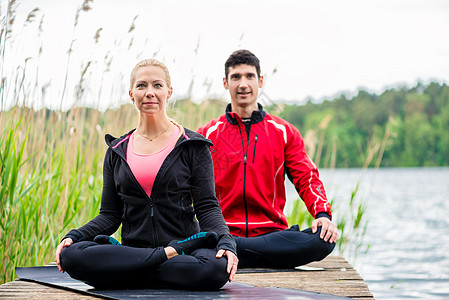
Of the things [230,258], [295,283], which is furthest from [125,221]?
[295,283]

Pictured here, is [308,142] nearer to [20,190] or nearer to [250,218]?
[250,218]

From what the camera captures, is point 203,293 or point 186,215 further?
point 186,215

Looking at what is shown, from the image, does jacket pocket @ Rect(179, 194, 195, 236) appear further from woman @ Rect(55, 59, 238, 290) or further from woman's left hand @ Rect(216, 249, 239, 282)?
woman's left hand @ Rect(216, 249, 239, 282)

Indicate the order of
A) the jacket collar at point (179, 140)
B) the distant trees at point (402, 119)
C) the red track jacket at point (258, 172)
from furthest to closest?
the distant trees at point (402, 119)
the red track jacket at point (258, 172)
the jacket collar at point (179, 140)

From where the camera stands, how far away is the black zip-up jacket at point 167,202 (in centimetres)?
257

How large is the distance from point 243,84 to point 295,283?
47.9 inches

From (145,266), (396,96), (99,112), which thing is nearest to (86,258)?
(145,266)

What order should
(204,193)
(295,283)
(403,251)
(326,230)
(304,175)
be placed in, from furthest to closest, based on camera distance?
(403,251)
(304,175)
(326,230)
(295,283)
(204,193)

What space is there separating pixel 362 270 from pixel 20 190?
13.3 feet

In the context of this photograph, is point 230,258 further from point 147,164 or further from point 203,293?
point 147,164

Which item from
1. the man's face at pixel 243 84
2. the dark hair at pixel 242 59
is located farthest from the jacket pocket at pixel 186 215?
the dark hair at pixel 242 59

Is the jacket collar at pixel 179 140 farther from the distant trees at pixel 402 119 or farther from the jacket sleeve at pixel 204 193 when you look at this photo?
the distant trees at pixel 402 119

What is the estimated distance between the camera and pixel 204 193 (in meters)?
2.63

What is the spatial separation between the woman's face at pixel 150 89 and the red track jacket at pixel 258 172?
1101 millimetres
